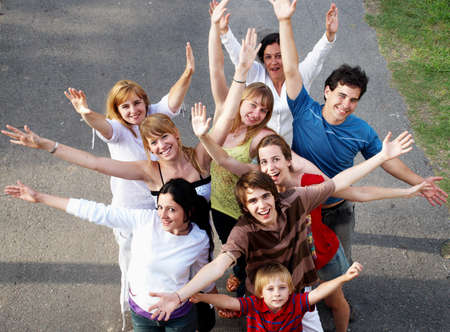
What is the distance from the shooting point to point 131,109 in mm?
3502

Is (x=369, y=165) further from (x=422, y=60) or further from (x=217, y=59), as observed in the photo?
(x=422, y=60)

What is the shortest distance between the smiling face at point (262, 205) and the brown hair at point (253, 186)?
0.02 meters

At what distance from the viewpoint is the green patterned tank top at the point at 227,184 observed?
10.7ft

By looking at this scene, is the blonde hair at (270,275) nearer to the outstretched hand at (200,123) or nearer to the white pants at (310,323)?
the white pants at (310,323)

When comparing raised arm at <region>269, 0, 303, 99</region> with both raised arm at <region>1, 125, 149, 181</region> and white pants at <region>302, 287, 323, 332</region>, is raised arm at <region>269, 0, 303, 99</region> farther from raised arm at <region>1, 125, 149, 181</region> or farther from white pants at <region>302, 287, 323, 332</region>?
white pants at <region>302, 287, 323, 332</region>

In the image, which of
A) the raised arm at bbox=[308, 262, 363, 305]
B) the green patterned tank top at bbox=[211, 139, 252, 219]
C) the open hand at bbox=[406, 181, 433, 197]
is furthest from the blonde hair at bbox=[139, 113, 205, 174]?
the open hand at bbox=[406, 181, 433, 197]

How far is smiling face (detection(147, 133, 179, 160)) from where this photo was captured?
313cm

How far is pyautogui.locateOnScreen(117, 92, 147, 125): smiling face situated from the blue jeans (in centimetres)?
143

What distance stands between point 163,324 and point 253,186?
1143 millimetres

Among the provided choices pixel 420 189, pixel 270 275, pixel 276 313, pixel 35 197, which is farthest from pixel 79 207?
pixel 420 189

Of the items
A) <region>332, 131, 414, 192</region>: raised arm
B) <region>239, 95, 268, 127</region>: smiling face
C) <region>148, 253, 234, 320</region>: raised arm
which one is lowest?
<region>148, 253, 234, 320</region>: raised arm

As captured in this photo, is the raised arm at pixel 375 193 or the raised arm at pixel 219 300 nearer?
the raised arm at pixel 219 300

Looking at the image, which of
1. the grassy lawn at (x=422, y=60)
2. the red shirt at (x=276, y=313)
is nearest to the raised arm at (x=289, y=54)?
the red shirt at (x=276, y=313)

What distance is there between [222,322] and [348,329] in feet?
3.49
